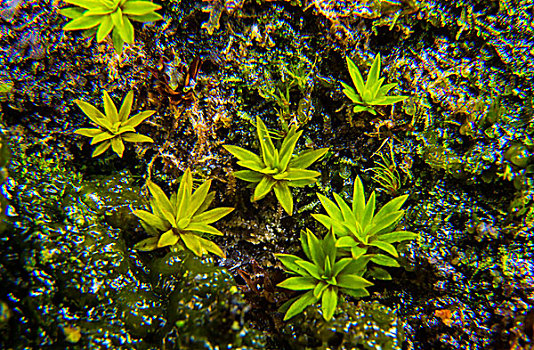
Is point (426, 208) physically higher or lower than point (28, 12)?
lower

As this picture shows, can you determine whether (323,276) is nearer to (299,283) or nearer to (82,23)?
(299,283)

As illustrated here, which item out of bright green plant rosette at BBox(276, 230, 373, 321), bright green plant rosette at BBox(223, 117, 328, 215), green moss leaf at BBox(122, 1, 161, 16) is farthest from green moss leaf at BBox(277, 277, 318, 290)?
green moss leaf at BBox(122, 1, 161, 16)

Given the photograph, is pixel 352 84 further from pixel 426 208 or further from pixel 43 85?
pixel 43 85

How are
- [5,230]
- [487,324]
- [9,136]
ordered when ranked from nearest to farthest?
[5,230], [487,324], [9,136]

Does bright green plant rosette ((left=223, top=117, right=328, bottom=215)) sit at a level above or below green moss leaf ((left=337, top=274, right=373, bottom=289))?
above

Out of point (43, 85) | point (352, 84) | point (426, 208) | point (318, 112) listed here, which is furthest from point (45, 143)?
point (426, 208)

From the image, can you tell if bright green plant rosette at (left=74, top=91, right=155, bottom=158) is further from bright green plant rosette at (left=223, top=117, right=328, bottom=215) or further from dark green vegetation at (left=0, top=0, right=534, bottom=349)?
bright green plant rosette at (left=223, top=117, right=328, bottom=215)

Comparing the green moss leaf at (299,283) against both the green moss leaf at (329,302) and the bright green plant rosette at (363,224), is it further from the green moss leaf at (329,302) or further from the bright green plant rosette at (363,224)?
the bright green plant rosette at (363,224)
